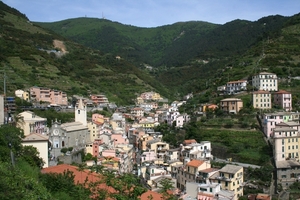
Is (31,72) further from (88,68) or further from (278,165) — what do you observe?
(278,165)

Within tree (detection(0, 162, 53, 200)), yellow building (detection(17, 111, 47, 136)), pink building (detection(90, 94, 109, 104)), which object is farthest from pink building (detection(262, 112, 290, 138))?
pink building (detection(90, 94, 109, 104))

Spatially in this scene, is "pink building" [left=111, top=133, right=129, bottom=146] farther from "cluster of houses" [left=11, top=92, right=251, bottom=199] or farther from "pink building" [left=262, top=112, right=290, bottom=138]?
"pink building" [left=262, top=112, right=290, bottom=138]

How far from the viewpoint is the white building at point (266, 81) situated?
44.8 metres

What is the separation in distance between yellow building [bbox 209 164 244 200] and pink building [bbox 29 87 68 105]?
29.8 meters

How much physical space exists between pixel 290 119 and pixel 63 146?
71.2 ft

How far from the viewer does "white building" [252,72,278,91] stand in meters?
44.8

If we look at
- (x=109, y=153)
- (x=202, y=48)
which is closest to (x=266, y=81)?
(x=109, y=153)

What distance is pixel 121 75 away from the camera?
8000cm

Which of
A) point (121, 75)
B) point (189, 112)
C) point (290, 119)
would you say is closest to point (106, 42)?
point (121, 75)

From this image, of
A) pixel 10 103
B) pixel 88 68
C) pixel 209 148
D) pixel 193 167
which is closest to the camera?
pixel 193 167

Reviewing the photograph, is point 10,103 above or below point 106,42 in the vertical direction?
below

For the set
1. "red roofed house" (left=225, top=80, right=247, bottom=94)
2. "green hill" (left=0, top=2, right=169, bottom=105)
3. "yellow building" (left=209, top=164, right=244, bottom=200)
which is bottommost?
"yellow building" (left=209, top=164, right=244, bottom=200)

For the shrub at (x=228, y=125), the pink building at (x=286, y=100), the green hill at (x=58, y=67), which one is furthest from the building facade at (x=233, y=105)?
the green hill at (x=58, y=67)

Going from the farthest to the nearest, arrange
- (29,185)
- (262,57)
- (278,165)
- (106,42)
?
1. (106,42)
2. (262,57)
3. (278,165)
4. (29,185)
